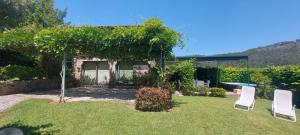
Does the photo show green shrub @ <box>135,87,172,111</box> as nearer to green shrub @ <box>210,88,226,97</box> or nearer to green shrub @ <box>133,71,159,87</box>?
green shrub @ <box>210,88,226,97</box>

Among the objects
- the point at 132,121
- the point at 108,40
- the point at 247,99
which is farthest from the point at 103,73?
the point at 132,121

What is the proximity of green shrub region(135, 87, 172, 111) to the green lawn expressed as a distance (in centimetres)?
48

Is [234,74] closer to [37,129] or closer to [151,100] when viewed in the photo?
[151,100]

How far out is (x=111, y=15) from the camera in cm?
1812

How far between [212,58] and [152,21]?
54.8 feet

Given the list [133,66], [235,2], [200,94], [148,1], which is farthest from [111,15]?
[235,2]

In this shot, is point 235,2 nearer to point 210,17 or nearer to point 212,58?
point 210,17

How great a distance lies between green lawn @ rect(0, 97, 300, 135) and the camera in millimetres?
7516

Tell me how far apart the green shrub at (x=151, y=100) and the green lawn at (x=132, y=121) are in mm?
476

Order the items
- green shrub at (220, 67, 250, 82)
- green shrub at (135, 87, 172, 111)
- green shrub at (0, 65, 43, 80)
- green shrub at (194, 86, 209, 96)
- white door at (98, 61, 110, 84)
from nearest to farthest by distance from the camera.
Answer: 1. green shrub at (135, 87, 172, 111)
2. green shrub at (0, 65, 43, 80)
3. green shrub at (194, 86, 209, 96)
4. white door at (98, 61, 110, 84)
5. green shrub at (220, 67, 250, 82)

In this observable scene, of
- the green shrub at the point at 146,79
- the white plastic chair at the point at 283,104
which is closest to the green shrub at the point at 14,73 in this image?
the green shrub at the point at 146,79

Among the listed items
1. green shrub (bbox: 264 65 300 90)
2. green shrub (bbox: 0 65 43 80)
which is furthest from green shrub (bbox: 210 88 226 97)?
green shrub (bbox: 0 65 43 80)

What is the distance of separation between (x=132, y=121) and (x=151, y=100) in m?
2.05

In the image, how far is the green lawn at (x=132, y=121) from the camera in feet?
24.7
